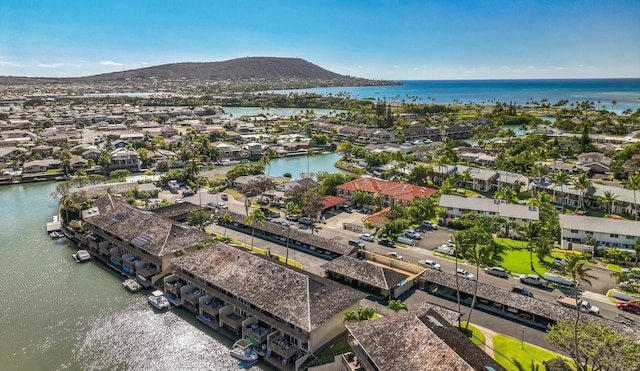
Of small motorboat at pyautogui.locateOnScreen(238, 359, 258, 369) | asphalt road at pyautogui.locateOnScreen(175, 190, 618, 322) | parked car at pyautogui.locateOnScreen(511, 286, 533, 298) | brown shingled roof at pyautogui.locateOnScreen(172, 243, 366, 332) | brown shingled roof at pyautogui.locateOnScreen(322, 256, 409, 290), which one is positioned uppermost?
brown shingled roof at pyautogui.locateOnScreen(172, 243, 366, 332)

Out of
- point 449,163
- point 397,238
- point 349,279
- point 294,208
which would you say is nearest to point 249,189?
point 294,208

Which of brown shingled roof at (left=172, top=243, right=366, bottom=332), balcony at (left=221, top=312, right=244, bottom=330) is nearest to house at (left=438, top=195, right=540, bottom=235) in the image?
brown shingled roof at (left=172, top=243, right=366, bottom=332)

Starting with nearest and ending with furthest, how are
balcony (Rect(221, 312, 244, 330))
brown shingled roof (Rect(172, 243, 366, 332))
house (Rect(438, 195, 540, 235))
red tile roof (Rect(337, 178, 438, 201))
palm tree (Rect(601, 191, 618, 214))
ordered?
brown shingled roof (Rect(172, 243, 366, 332)) < balcony (Rect(221, 312, 244, 330)) < house (Rect(438, 195, 540, 235)) < palm tree (Rect(601, 191, 618, 214)) < red tile roof (Rect(337, 178, 438, 201))

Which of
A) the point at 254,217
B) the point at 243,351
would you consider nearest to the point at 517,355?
the point at 243,351

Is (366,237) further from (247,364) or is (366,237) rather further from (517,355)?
(247,364)

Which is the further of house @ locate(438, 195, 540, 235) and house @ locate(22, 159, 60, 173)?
house @ locate(22, 159, 60, 173)

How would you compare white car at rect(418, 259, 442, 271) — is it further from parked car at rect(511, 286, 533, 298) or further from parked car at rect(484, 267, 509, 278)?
parked car at rect(511, 286, 533, 298)

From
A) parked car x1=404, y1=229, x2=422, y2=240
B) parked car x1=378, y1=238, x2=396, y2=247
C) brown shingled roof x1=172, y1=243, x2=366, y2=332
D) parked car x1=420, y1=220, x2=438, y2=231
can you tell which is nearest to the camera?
brown shingled roof x1=172, y1=243, x2=366, y2=332
